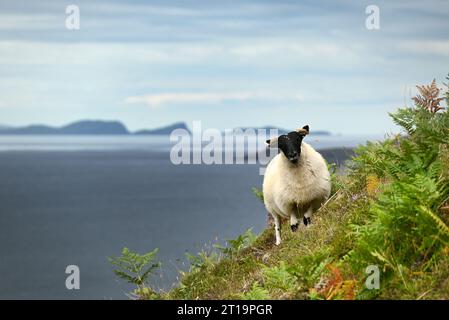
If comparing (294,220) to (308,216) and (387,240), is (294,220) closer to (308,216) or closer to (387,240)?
(308,216)

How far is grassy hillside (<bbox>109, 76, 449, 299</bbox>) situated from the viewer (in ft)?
30.9

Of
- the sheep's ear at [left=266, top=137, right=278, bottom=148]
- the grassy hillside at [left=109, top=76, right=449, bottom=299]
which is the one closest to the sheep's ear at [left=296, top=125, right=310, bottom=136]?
the sheep's ear at [left=266, top=137, right=278, bottom=148]

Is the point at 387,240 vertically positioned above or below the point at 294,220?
above

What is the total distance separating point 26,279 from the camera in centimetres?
15600

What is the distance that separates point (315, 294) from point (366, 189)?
4.98 m

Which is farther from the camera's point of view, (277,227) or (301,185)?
(277,227)

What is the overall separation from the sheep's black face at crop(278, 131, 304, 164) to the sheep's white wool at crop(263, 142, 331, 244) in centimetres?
25

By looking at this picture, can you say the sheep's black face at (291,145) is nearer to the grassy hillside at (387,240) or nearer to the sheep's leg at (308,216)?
the sheep's leg at (308,216)

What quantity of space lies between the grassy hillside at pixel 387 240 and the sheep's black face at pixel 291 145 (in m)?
1.44

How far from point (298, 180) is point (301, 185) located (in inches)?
4.9

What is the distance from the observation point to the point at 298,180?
596 inches

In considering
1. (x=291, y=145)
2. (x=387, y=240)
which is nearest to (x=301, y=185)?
(x=291, y=145)

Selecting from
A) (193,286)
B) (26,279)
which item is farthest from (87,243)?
(193,286)
